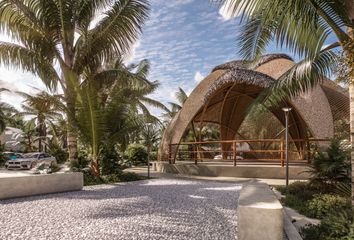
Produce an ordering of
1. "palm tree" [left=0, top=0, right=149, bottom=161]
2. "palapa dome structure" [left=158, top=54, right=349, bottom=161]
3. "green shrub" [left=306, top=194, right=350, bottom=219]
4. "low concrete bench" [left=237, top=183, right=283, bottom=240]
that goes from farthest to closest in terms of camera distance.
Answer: "palapa dome structure" [left=158, top=54, right=349, bottom=161] < "palm tree" [left=0, top=0, right=149, bottom=161] < "green shrub" [left=306, top=194, right=350, bottom=219] < "low concrete bench" [left=237, top=183, right=283, bottom=240]

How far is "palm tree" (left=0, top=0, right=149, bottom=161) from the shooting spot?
11.5 m

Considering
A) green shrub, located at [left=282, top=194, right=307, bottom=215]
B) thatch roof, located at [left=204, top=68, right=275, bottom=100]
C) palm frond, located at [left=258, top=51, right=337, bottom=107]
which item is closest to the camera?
palm frond, located at [left=258, top=51, right=337, bottom=107]

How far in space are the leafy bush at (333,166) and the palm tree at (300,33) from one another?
285cm

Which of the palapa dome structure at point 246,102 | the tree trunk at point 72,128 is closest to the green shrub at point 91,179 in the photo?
the tree trunk at point 72,128

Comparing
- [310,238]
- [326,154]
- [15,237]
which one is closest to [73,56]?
[15,237]

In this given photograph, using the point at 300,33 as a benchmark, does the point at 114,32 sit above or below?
above

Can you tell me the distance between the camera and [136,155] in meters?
26.8

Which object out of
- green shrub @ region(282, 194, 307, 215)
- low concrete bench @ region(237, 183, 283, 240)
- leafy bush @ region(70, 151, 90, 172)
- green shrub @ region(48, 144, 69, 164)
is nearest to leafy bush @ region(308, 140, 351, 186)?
green shrub @ region(282, 194, 307, 215)

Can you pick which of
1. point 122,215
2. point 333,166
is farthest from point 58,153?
point 333,166

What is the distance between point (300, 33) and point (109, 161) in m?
9.91

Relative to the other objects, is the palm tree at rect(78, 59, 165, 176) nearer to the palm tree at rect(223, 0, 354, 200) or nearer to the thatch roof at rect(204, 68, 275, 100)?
the thatch roof at rect(204, 68, 275, 100)

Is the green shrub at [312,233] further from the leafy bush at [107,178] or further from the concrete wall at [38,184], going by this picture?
the leafy bush at [107,178]

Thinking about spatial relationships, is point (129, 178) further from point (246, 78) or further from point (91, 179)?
point (246, 78)

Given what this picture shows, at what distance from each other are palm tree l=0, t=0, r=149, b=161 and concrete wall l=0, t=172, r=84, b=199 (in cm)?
Answer: 208
